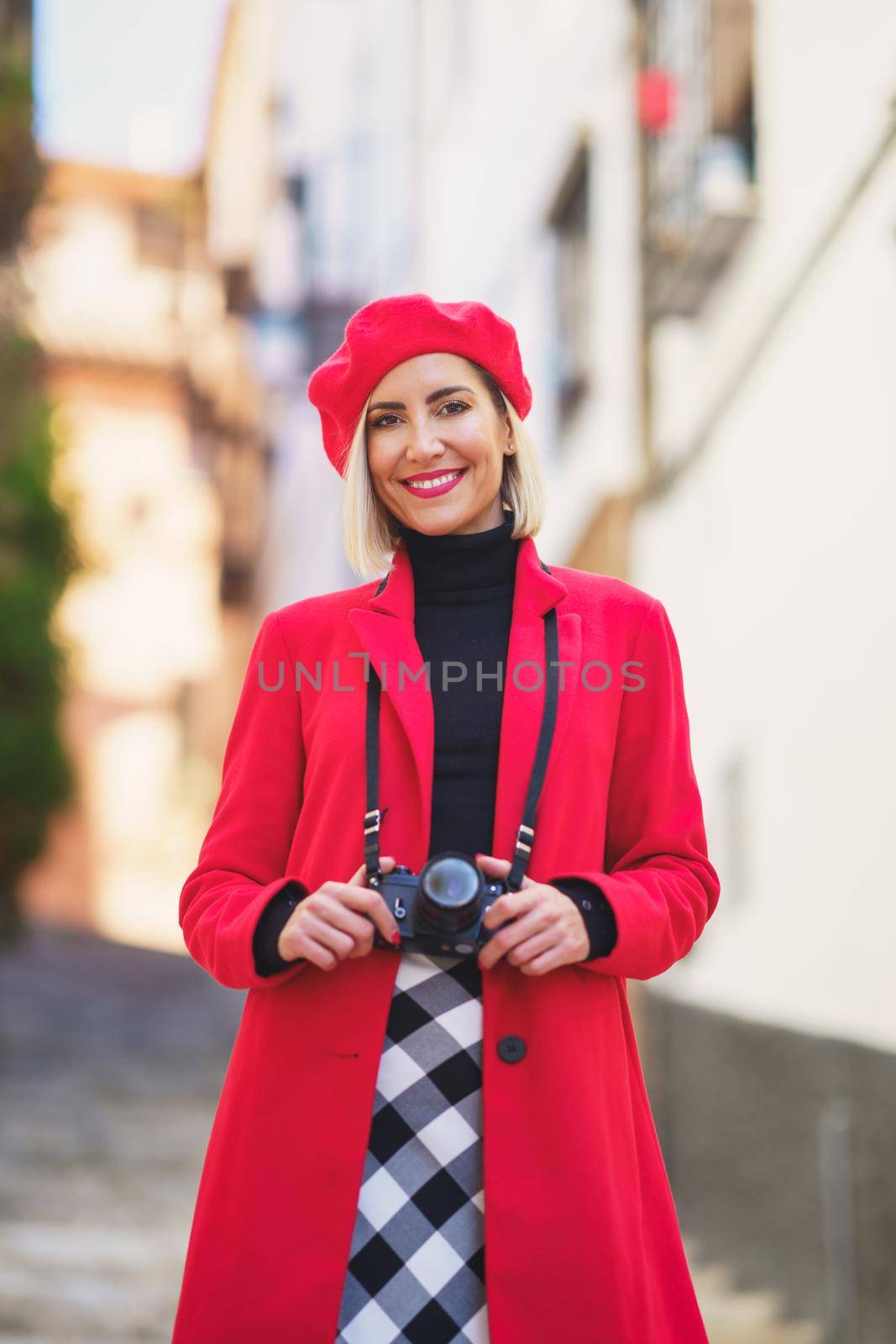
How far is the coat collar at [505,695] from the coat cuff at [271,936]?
0.46 ft

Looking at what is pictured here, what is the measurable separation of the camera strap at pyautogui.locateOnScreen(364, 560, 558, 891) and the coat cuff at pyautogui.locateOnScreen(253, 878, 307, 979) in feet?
0.35

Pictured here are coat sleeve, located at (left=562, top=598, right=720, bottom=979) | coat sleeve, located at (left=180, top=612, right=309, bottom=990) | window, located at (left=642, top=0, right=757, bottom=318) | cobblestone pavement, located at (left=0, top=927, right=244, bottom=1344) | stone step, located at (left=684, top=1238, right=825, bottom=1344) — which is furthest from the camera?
window, located at (left=642, top=0, right=757, bottom=318)

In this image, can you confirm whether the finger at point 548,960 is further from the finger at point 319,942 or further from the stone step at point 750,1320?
the stone step at point 750,1320

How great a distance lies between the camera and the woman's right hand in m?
1.62

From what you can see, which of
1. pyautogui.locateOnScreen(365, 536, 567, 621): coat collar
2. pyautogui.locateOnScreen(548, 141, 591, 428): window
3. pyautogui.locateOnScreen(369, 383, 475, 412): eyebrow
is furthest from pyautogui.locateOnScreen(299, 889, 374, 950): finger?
pyautogui.locateOnScreen(548, 141, 591, 428): window

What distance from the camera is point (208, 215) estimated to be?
21203mm

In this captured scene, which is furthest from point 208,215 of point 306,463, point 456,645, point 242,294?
point 456,645

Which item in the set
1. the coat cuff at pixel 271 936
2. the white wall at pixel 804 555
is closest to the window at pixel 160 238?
the white wall at pixel 804 555

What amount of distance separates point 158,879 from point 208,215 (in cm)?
935

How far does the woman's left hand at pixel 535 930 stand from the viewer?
62.9 inches

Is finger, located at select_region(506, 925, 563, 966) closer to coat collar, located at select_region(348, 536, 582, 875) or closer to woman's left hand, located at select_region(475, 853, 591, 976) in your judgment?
woman's left hand, located at select_region(475, 853, 591, 976)

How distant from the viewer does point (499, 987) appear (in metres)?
1.70

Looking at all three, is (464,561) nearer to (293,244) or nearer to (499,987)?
(499,987)

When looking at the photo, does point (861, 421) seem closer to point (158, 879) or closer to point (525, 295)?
point (525, 295)
